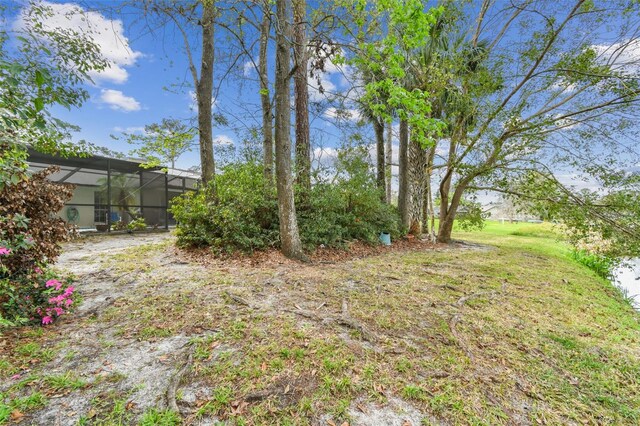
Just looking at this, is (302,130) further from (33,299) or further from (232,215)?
(33,299)

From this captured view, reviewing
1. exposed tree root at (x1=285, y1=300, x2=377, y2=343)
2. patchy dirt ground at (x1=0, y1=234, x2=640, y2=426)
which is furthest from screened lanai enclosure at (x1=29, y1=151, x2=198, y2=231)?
exposed tree root at (x1=285, y1=300, x2=377, y2=343)

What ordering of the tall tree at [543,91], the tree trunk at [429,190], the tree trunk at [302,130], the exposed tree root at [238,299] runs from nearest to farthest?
the exposed tree root at [238,299]
the tall tree at [543,91]
the tree trunk at [302,130]
the tree trunk at [429,190]

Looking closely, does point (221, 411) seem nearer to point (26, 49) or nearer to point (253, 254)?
point (26, 49)

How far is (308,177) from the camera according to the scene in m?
6.90

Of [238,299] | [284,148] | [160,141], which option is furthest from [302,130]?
[238,299]

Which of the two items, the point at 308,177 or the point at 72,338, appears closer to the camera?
the point at 72,338

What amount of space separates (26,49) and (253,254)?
3.89m

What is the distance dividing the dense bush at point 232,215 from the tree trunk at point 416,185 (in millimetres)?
5646

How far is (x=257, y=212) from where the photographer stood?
6016 millimetres

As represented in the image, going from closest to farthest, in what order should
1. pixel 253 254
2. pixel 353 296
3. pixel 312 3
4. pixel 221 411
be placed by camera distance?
pixel 221 411 < pixel 353 296 < pixel 253 254 < pixel 312 3

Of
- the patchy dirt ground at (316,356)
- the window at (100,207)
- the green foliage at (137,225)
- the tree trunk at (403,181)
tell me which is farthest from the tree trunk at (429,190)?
the window at (100,207)

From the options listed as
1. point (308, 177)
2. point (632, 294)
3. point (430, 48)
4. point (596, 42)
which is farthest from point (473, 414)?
point (430, 48)

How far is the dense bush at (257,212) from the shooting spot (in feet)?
18.2

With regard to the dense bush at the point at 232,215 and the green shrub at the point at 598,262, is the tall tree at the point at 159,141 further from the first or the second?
the green shrub at the point at 598,262
